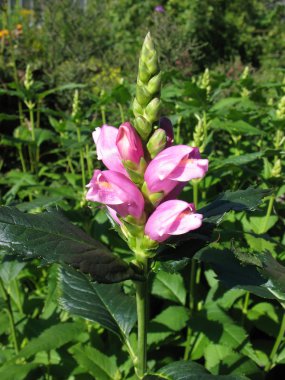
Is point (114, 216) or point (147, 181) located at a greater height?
point (147, 181)

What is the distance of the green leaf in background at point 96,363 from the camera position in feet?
5.99

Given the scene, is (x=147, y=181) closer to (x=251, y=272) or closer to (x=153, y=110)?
(x=153, y=110)

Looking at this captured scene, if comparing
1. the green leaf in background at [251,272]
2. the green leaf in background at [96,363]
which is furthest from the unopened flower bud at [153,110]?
the green leaf in background at [96,363]

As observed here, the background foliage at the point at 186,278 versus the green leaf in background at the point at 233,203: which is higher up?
the green leaf in background at the point at 233,203

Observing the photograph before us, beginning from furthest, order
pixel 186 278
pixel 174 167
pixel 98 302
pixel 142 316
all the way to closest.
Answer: pixel 186 278 → pixel 98 302 → pixel 142 316 → pixel 174 167

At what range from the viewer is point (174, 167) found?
0.96 metres

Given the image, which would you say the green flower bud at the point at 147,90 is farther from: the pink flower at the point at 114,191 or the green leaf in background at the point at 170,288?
the green leaf in background at the point at 170,288

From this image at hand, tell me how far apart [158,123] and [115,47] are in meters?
7.75

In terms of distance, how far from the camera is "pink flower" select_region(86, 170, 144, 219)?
979 mm

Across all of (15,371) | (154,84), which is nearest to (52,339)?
(15,371)

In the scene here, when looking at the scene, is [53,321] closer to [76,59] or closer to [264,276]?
[264,276]

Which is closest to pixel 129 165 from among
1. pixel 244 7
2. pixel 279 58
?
pixel 279 58

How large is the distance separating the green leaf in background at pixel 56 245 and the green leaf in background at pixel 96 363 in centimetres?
99

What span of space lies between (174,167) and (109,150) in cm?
20
